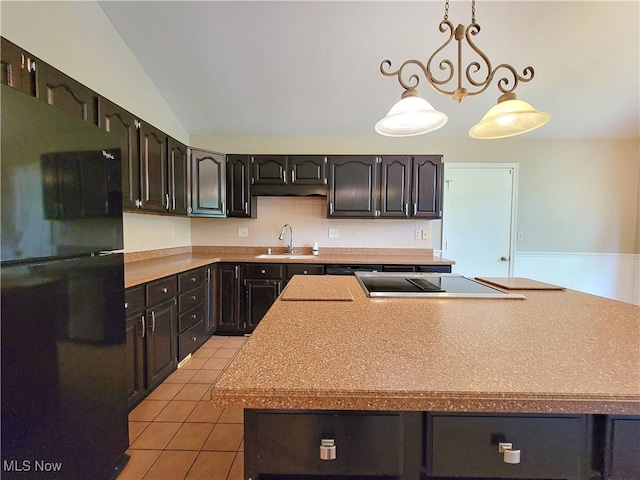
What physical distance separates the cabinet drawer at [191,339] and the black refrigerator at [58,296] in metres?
1.03

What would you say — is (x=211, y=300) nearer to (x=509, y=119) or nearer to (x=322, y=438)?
(x=322, y=438)

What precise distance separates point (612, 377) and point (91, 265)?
1.74 meters

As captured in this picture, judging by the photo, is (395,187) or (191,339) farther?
(395,187)

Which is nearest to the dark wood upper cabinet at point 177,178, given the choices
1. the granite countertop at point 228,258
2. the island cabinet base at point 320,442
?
the granite countertop at point 228,258

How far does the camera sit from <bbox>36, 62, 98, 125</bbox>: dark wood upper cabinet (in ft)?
4.85

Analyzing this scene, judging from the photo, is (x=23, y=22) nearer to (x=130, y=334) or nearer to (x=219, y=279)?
(x=130, y=334)

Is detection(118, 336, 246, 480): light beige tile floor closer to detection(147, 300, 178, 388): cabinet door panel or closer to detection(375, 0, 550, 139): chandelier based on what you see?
detection(147, 300, 178, 388): cabinet door panel

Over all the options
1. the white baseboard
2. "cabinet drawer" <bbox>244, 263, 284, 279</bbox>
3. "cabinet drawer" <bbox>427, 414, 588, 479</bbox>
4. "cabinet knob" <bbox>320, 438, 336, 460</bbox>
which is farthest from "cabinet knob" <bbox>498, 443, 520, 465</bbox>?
the white baseboard

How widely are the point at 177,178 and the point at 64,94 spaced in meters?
1.21

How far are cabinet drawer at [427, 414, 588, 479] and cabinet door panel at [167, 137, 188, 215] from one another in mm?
2720

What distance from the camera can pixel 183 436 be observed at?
1.67 metres

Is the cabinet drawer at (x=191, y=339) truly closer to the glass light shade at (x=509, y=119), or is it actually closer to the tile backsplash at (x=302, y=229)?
the tile backsplash at (x=302, y=229)

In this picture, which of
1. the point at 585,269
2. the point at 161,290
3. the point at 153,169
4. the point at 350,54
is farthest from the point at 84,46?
the point at 585,269

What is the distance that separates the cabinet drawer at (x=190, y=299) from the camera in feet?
7.91
